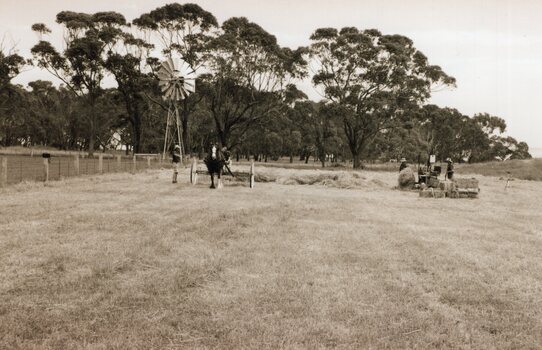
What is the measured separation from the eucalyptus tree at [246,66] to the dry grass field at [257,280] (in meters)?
35.4

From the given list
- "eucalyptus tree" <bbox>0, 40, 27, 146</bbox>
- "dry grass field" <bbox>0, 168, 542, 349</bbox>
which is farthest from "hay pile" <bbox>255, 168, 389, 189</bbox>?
"eucalyptus tree" <bbox>0, 40, 27, 146</bbox>

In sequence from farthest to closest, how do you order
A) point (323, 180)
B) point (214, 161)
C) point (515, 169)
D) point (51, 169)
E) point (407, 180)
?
point (515, 169)
point (323, 180)
point (51, 169)
point (407, 180)
point (214, 161)

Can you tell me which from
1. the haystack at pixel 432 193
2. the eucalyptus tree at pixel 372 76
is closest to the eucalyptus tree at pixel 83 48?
the eucalyptus tree at pixel 372 76

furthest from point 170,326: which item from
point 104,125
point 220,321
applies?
point 104,125

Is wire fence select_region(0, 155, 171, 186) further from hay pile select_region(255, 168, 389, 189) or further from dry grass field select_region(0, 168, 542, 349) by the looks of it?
hay pile select_region(255, 168, 389, 189)

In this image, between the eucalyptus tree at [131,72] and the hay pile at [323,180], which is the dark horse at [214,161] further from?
the eucalyptus tree at [131,72]

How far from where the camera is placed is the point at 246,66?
4741cm

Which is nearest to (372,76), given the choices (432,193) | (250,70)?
(250,70)

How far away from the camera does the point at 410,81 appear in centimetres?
4841

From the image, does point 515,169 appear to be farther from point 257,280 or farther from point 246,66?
point 257,280

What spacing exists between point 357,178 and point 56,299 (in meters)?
21.1

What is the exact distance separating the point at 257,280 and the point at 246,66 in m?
42.5

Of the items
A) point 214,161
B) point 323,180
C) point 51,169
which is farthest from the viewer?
point 323,180

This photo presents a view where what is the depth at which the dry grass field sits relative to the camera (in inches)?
195
